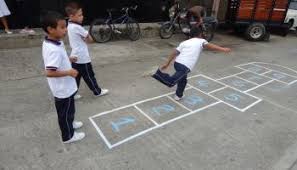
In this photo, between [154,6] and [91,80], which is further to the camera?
[154,6]

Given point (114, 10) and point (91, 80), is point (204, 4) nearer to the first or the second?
point (114, 10)

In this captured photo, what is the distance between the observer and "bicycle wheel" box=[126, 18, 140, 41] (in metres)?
8.74

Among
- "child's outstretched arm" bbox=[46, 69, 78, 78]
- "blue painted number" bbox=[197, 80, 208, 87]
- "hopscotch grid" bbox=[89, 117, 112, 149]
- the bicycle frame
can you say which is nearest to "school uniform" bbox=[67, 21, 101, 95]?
"hopscotch grid" bbox=[89, 117, 112, 149]

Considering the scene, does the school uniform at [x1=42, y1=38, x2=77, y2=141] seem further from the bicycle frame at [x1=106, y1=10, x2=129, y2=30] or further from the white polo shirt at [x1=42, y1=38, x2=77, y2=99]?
the bicycle frame at [x1=106, y1=10, x2=129, y2=30]

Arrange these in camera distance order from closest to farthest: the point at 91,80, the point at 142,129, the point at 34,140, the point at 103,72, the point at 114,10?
1. the point at 34,140
2. the point at 142,129
3. the point at 91,80
4. the point at 103,72
5. the point at 114,10

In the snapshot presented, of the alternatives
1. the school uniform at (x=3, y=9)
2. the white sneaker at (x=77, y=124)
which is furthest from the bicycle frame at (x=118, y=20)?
the white sneaker at (x=77, y=124)

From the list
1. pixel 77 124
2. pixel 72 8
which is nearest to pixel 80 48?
pixel 72 8

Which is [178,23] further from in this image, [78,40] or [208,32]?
[78,40]

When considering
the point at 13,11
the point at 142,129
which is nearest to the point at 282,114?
the point at 142,129

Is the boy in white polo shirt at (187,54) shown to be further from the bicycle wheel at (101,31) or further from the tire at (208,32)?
the tire at (208,32)

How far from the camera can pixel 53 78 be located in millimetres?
2992

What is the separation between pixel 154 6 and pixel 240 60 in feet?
13.2

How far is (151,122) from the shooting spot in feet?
13.6

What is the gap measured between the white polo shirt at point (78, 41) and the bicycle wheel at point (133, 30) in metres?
4.74
